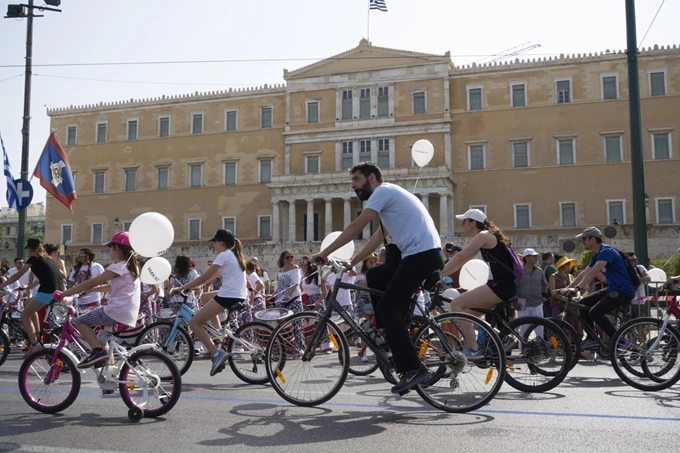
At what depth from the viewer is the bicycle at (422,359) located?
17.1ft

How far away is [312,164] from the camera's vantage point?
148 feet

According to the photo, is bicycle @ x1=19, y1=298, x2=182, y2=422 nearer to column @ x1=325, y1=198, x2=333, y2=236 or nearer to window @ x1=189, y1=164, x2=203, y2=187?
column @ x1=325, y1=198, x2=333, y2=236

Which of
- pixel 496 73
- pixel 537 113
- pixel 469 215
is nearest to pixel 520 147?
pixel 537 113

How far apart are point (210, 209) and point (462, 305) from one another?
139 feet

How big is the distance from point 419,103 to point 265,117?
10.8 metres

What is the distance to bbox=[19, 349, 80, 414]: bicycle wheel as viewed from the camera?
17.7 ft

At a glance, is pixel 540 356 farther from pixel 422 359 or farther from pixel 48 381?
pixel 48 381

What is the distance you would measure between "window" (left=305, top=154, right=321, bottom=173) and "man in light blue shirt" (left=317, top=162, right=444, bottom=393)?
1561 inches

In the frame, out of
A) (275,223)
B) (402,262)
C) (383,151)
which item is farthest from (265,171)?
(402,262)

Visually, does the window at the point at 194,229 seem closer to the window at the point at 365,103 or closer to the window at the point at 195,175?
the window at the point at 195,175

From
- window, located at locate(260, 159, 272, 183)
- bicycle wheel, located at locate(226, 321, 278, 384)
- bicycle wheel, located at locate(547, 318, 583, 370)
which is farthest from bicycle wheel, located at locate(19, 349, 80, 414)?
window, located at locate(260, 159, 272, 183)

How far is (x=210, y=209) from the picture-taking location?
47.5m

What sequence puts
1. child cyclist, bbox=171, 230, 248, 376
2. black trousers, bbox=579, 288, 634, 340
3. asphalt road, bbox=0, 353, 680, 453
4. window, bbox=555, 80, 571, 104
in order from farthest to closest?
window, bbox=555, 80, 571, 104
black trousers, bbox=579, 288, 634, 340
child cyclist, bbox=171, 230, 248, 376
asphalt road, bbox=0, 353, 680, 453

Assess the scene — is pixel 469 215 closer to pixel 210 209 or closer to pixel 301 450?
pixel 301 450
